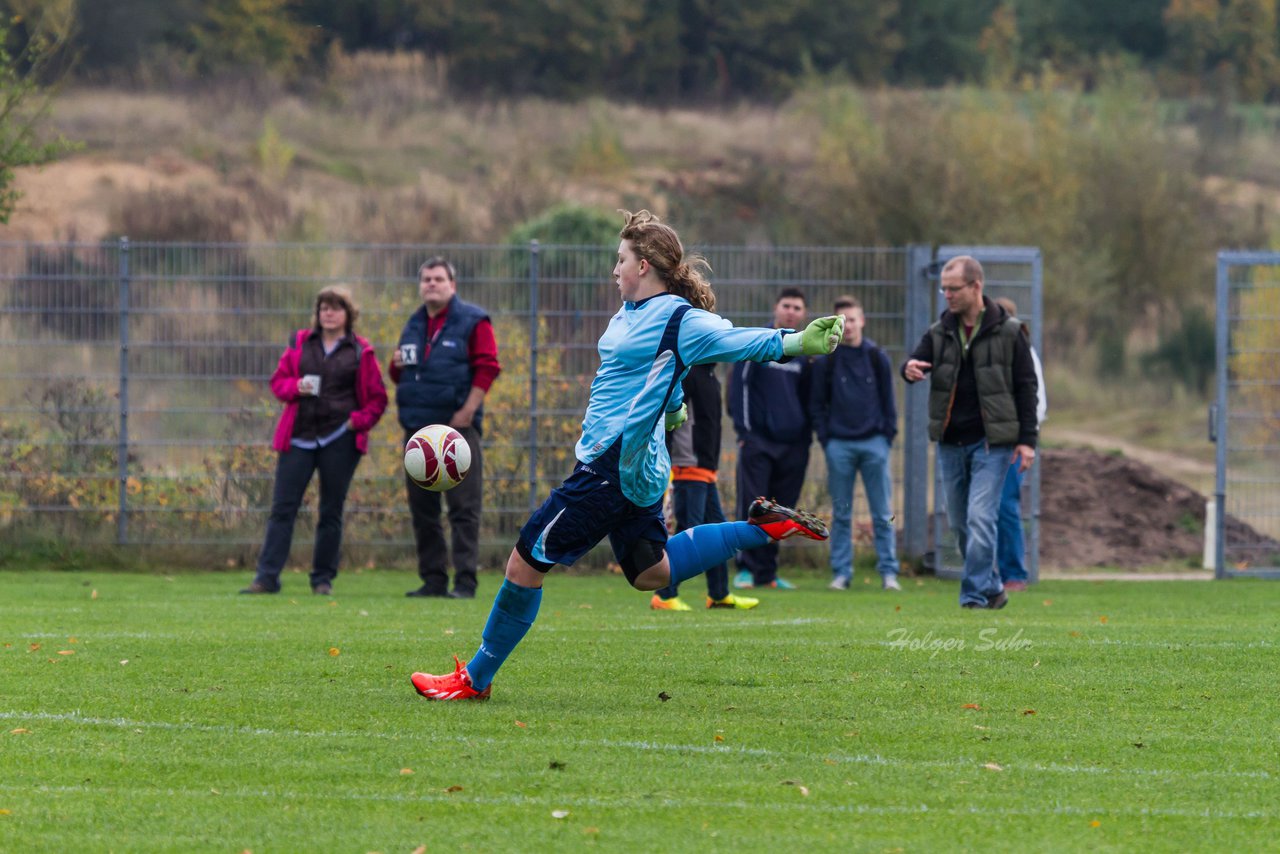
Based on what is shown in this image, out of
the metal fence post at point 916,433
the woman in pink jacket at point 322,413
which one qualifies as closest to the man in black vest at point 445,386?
the woman in pink jacket at point 322,413

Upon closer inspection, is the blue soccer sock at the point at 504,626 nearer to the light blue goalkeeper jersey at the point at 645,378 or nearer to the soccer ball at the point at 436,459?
the light blue goalkeeper jersey at the point at 645,378

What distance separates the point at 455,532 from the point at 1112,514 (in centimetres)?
798

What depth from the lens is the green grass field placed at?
16.2 feet

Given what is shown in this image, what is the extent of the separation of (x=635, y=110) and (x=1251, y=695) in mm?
39916

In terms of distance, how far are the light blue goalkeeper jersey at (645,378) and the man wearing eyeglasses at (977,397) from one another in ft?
12.4

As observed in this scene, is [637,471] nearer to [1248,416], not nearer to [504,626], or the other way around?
[504,626]

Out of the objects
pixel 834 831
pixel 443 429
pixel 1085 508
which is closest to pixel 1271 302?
pixel 1085 508

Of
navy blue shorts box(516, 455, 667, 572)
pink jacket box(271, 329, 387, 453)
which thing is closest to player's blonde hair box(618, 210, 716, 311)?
navy blue shorts box(516, 455, 667, 572)

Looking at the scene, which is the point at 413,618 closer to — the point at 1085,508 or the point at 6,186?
the point at 6,186

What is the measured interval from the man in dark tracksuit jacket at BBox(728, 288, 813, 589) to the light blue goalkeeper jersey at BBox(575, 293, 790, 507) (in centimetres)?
627

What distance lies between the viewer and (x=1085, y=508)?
1748 centimetres

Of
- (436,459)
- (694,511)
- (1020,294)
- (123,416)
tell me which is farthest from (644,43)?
(436,459)

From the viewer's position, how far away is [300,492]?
12.3 metres

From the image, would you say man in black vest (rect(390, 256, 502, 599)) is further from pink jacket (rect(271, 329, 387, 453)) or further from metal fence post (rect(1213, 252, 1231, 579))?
metal fence post (rect(1213, 252, 1231, 579))
